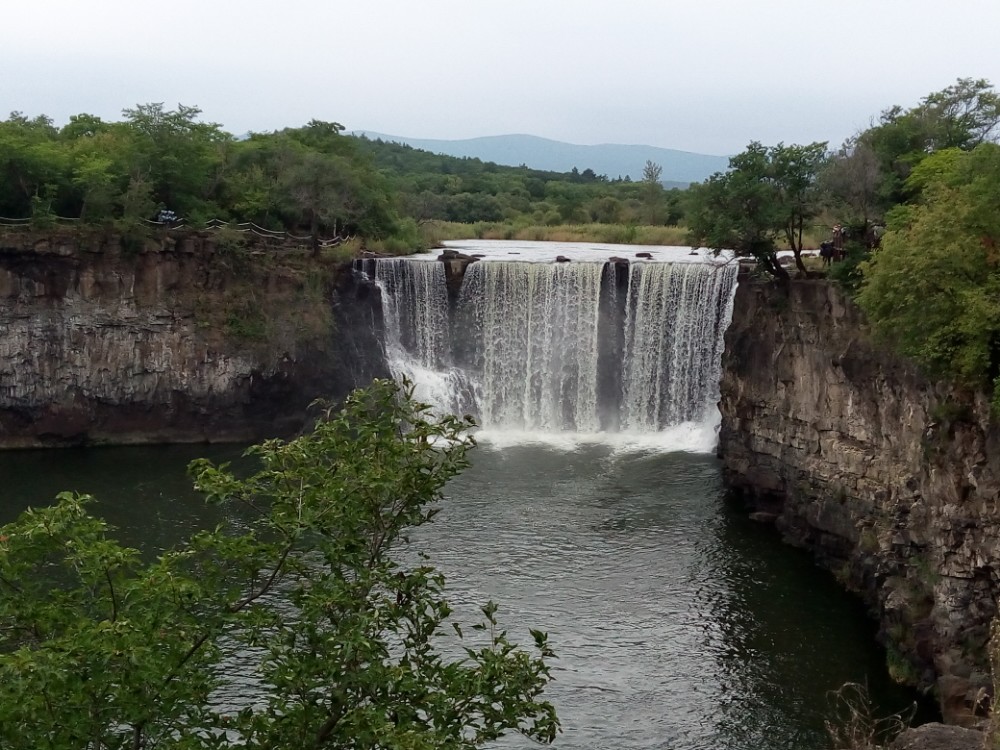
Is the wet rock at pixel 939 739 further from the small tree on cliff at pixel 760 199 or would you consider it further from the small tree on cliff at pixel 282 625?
the small tree on cliff at pixel 760 199

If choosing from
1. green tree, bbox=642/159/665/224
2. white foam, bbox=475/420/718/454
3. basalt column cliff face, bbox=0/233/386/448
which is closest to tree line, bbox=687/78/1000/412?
white foam, bbox=475/420/718/454

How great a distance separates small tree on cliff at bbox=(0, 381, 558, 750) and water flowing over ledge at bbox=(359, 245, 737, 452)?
26406mm

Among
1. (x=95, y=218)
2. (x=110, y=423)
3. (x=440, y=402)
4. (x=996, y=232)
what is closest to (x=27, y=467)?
(x=110, y=423)

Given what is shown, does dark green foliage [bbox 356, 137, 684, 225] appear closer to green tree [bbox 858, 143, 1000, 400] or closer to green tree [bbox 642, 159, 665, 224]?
green tree [bbox 642, 159, 665, 224]

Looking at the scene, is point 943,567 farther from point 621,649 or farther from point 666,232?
point 666,232

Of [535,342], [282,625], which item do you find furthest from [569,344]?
[282,625]

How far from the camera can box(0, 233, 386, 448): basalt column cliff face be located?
34938 millimetres

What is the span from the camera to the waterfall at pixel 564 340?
34688 mm

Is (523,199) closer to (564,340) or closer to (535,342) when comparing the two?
(535,342)

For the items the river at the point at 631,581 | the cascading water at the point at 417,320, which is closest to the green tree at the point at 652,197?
the cascading water at the point at 417,320

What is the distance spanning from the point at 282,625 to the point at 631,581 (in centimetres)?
1615

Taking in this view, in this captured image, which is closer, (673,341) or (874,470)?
(874,470)

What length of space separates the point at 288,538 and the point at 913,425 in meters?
16.8

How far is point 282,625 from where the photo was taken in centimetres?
803
